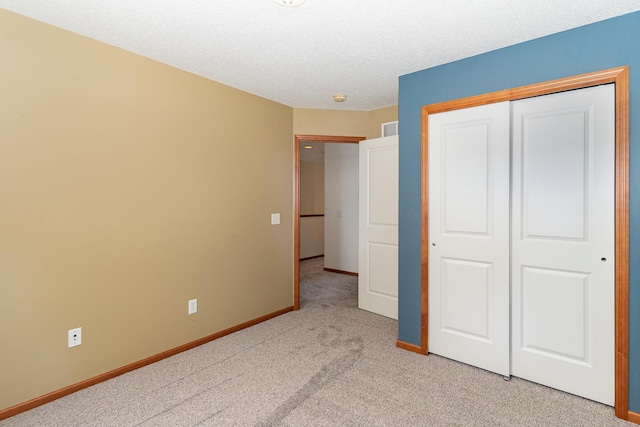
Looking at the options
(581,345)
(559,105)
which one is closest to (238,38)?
(559,105)

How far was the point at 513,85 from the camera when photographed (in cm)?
228

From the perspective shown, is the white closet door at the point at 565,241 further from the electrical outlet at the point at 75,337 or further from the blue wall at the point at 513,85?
the electrical outlet at the point at 75,337

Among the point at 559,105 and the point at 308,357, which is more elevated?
the point at 559,105

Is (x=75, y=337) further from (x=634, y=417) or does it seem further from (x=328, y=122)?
(x=634, y=417)

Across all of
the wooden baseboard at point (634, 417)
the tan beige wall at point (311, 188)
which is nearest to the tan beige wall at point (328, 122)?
the wooden baseboard at point (634, 417)

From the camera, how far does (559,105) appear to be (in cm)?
213

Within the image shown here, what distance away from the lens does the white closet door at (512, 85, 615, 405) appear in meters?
2.00

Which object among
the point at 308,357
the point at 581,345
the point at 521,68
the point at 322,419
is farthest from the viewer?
the point at 308,357

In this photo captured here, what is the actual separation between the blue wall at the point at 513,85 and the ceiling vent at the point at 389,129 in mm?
921

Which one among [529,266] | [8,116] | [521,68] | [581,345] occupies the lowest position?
[581,345]

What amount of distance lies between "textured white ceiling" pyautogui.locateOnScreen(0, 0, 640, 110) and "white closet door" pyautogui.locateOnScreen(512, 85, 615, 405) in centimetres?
54

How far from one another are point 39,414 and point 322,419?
168 cm

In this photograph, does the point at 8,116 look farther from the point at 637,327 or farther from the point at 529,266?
the point at 637,327

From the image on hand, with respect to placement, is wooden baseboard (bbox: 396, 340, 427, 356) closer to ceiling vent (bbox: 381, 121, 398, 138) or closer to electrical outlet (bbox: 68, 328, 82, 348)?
ceiling vent (bbox: 381, 121, 398, 138)
